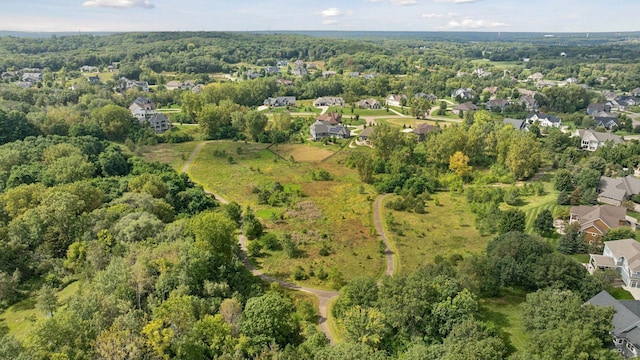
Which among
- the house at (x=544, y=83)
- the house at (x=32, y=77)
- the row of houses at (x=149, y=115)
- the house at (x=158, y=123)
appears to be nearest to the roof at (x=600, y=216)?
the house at (x=158, y=123)

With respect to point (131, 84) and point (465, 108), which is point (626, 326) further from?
point (131, 84)

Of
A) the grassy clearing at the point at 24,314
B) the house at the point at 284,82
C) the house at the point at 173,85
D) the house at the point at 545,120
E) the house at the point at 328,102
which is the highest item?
the house at the point at 284,82

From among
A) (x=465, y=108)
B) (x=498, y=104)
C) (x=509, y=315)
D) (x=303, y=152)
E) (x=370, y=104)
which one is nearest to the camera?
(x=509, y=315)

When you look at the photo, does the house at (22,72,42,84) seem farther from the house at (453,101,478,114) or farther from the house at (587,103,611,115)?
the house at (587,103,611,115)

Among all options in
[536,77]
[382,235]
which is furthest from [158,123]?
[536,77]

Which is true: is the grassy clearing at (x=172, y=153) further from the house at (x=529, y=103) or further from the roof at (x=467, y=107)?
the house at (x=529, y=103)
